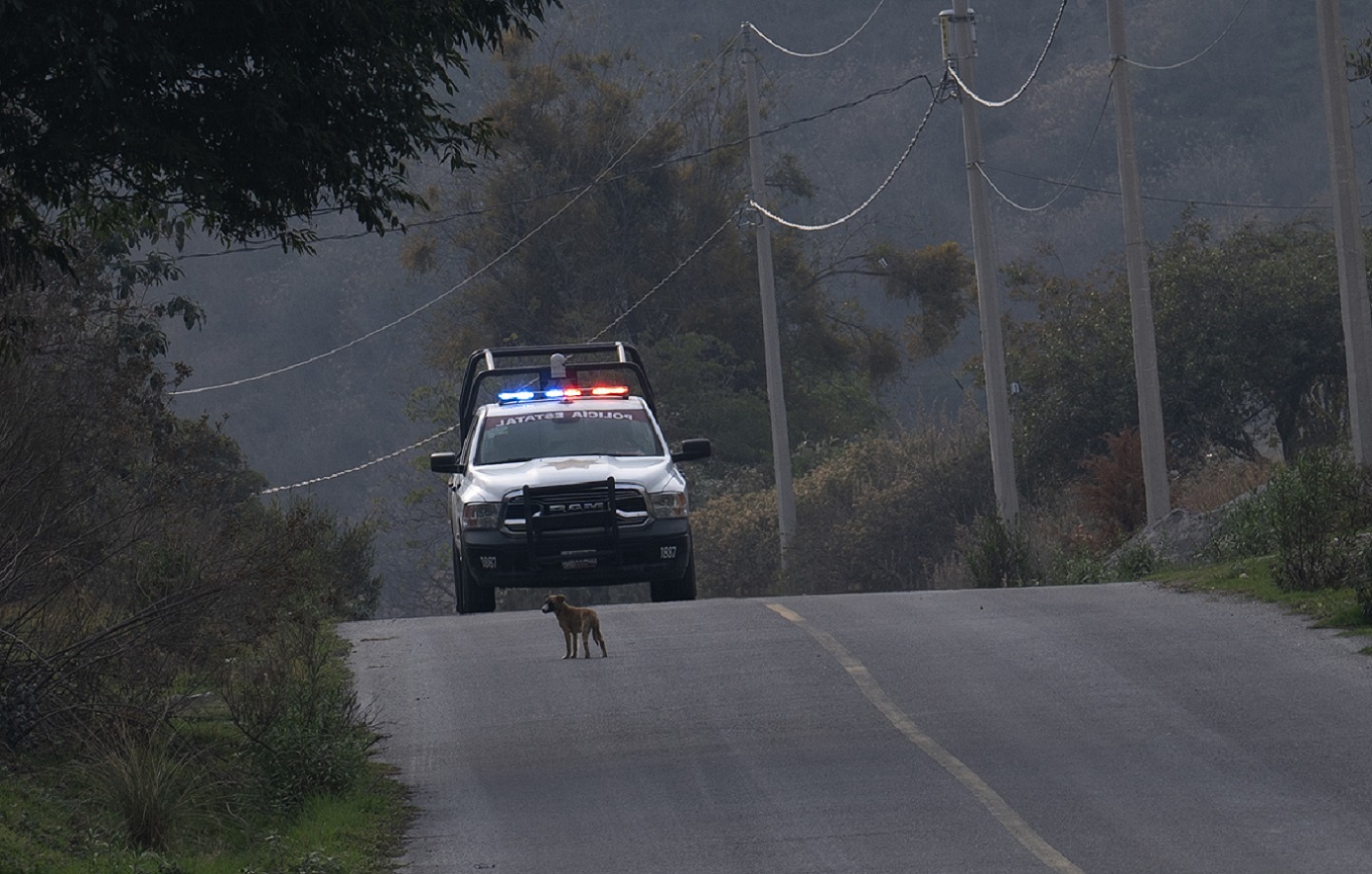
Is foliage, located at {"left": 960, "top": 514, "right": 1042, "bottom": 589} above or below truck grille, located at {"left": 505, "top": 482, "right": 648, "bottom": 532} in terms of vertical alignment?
below

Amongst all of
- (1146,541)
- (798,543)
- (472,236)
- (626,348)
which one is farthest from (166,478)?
(472,236)

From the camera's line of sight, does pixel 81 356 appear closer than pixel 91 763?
No

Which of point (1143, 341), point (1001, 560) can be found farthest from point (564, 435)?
point (1143, 341)

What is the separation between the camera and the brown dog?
1414cm

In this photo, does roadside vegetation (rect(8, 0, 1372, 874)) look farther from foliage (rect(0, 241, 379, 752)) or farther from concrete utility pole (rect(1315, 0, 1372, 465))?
concrete utility pole (rect(1315, 0, 1372, 465))

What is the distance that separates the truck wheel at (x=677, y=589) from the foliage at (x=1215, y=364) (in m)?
21.8

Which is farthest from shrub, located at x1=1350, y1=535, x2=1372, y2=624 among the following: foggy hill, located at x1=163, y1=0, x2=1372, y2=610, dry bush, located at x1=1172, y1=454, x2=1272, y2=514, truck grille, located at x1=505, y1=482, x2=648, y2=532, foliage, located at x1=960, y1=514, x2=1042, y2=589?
foggy hill, located at x1=163, y1=0, x2=1372, y2=610

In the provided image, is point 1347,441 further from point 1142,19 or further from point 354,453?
point 1142,19

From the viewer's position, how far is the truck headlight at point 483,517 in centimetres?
1769

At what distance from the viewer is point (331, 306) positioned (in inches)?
4417

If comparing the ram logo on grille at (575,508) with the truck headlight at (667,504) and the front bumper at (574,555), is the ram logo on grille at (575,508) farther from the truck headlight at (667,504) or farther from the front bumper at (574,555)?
the truck headlight at (667,504)

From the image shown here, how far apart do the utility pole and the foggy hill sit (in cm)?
6126

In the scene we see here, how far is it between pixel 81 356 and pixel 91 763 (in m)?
8.43

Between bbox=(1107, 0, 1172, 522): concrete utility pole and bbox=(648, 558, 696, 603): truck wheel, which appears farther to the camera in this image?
bbox=(1107, 0, 1172, 522): concrete utility pole
